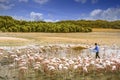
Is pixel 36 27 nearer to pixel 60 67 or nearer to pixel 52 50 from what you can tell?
pixel 52 50

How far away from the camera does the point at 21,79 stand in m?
15.2

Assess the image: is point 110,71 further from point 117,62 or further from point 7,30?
point 7,30

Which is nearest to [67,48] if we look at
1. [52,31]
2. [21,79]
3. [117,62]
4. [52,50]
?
[52,50]

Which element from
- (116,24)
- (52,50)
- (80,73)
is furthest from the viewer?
(116,24)

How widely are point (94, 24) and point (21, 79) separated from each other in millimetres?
56392

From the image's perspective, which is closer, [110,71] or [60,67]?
[60,67]

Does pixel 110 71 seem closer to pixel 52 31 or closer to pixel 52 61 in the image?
pixel 52 61

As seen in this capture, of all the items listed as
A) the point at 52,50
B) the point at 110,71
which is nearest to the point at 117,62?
the point at 110,71

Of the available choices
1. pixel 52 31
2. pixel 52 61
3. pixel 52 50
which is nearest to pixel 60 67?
pixel 52 61

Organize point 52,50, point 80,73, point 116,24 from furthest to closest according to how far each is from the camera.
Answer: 1. point 116,24
2. point 52,50
3. point 80,73

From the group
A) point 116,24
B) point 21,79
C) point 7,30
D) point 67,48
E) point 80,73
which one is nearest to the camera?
point 21,79

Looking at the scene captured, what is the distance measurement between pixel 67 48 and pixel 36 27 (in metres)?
32.2

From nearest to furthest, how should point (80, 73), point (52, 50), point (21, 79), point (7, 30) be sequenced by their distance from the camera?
point (21, 79), point (80, 73), point (52, 50), point (7, 30)

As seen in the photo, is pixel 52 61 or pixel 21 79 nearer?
pixel 21 79
